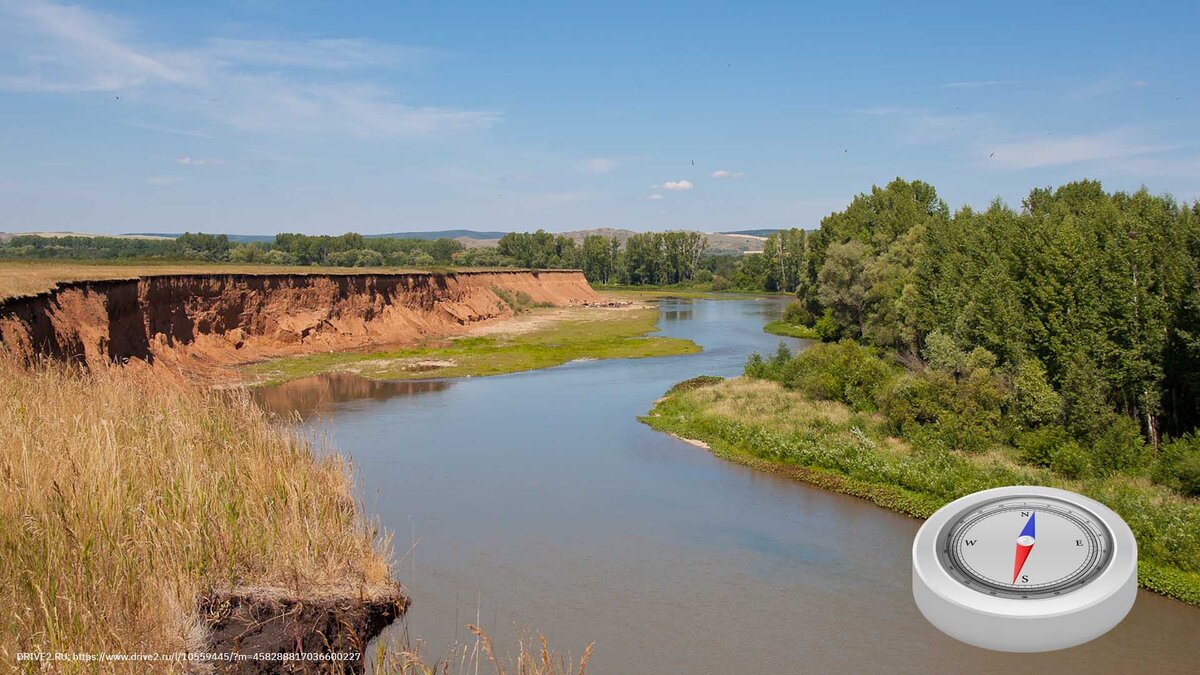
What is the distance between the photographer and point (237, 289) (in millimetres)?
53781

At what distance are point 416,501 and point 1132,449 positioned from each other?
68.4 ft

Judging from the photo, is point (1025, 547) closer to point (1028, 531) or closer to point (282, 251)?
point (1028, 531)

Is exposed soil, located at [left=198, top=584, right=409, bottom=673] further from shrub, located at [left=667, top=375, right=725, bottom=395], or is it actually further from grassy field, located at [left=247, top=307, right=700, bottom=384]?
grassy field, located at [left=247, top=307, right=700, bottom=384]

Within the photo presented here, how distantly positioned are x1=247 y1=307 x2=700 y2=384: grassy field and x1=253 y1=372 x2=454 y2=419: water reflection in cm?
129

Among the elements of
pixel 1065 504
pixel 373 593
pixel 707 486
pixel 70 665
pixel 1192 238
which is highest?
pixel 1192 238

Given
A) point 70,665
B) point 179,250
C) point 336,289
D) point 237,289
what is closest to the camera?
point 70,665

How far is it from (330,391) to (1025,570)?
4136 cm

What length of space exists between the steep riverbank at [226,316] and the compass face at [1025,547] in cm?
2254

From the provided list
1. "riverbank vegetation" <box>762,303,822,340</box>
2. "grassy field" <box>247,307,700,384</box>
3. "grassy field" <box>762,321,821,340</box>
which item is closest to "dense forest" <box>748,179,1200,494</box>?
"grassy field" <box>247,307,700,384</box>

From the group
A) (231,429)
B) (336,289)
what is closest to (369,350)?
(336,289)

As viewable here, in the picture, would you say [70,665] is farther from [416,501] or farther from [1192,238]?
[1192,238]

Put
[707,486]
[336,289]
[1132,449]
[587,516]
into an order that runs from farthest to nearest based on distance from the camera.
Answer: [336,289] → [707,486] → [1132,449] → [587,516]

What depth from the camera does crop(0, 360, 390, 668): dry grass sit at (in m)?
8.28

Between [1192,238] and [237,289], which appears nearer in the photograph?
[1192,238]
